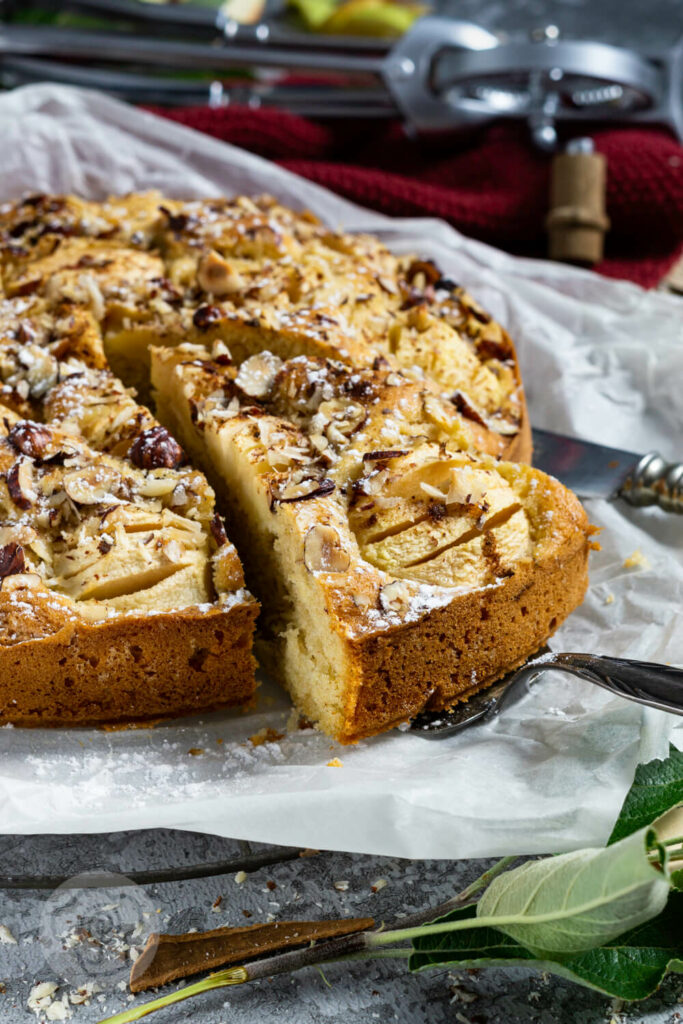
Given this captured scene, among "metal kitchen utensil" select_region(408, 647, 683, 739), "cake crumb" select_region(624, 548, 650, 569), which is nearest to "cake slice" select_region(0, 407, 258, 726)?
"metal kitchen utensil" select_region(408, 647, 683, 739)

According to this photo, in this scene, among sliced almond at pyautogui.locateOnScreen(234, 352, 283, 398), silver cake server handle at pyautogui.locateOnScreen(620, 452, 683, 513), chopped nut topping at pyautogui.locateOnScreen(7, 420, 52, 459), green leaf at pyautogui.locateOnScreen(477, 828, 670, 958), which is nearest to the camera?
green leaf at pyautogui.locateOnScreen(477, 828, 670, 958)

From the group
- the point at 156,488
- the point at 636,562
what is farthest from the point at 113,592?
the point at 636,562

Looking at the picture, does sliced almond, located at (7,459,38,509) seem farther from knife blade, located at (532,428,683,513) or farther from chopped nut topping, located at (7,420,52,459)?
knife blade, located at (532,428,683,513)

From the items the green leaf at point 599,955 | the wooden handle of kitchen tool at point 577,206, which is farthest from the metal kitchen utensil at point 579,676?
the wooden handle of kitchen tool at point 577,206

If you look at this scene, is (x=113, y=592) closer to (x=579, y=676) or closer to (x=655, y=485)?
(x=579, y=676)

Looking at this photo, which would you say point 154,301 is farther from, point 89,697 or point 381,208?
point 381,208

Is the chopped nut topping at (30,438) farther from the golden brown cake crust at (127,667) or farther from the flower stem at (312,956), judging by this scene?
the flower stem at (312,956)

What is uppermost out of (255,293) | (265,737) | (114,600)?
(255,293)
